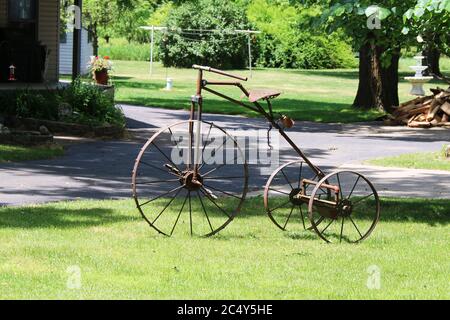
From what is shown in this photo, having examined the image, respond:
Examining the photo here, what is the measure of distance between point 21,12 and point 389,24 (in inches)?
531

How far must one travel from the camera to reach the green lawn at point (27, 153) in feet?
50.2

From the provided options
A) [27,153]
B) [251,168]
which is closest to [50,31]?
[27,153]

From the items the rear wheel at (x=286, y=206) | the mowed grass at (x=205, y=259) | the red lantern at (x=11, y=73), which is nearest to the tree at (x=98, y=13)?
the red lantern at (x=11, y=73)

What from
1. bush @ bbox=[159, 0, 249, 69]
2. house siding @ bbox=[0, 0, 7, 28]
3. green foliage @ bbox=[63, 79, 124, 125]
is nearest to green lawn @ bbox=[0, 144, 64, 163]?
green foliage @ bbox=[63, 79, 124, 125]

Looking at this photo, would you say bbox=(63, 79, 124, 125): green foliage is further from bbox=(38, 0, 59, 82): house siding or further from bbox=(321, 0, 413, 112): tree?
bbox=(321, 0, 413, 112): tree

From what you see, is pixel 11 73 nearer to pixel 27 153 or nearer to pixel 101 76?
pixel 101 76

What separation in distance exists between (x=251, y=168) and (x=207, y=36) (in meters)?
38.9

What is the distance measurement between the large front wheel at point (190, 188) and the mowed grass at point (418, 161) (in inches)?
93.3

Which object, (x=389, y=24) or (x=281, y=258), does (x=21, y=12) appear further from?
(x=281, y=258)

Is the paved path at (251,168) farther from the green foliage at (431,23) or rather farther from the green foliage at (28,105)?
the green foliage at (431,23)

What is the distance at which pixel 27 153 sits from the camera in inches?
619

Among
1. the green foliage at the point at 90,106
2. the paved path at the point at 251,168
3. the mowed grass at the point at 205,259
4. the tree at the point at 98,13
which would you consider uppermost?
the tree at the point at 98,13

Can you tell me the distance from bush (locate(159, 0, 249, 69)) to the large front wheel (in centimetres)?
3465

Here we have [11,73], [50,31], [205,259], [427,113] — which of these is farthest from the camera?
[427,113]
